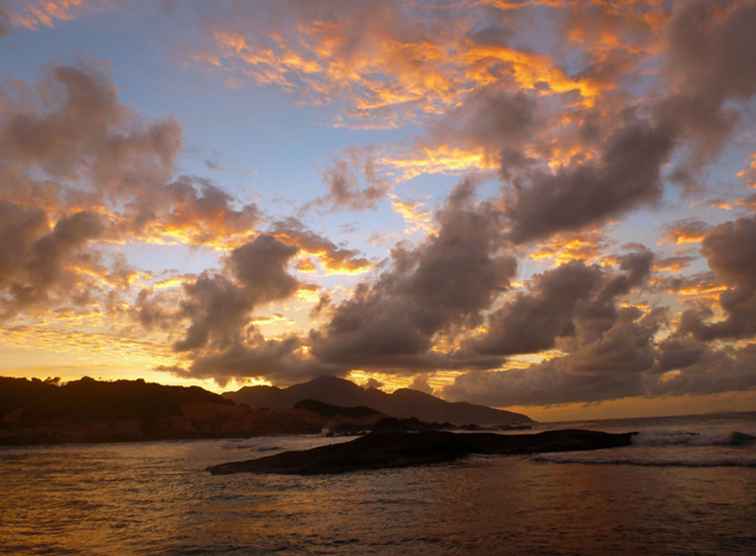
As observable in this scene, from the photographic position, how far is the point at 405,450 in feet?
158

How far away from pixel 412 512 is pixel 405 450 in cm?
2706

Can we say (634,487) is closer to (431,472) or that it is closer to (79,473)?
(431,472)

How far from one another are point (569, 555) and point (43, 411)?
17923 centimetres

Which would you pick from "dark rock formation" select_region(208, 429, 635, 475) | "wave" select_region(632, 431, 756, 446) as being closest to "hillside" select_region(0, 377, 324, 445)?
"dark rock formation" select_region(208, 429, 635, 475)

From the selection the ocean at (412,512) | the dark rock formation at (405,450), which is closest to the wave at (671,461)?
the ocean at (412,512)

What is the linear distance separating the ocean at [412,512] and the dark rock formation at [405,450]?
5137 millimetres

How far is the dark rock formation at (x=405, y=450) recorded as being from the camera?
42281 mm

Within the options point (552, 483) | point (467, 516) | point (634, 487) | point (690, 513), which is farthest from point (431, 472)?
point (690, 513)

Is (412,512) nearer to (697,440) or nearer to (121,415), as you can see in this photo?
(697,440)

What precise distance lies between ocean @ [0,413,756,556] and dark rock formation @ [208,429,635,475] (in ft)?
16.9

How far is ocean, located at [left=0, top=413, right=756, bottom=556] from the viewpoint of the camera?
52.9 ft

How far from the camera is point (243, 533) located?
18625 millimetres

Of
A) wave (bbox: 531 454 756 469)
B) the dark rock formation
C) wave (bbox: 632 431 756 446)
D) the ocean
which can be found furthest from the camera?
wave (bbox: 632 431 756 446)

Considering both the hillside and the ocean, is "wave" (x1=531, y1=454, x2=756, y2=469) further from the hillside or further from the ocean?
the hillside
